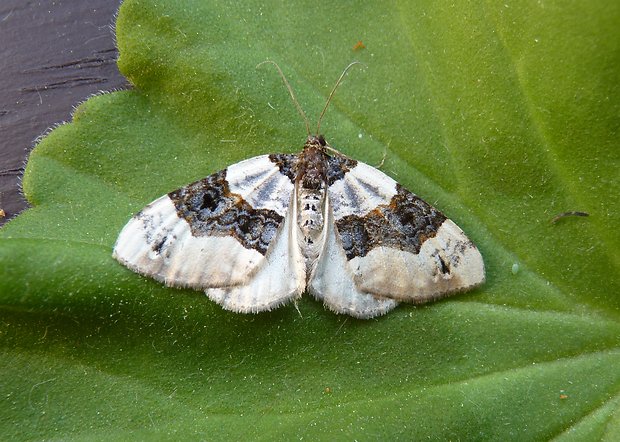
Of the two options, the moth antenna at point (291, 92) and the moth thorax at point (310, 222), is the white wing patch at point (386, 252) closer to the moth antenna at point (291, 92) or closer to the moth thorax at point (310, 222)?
the moth thorax at point (310, 222)

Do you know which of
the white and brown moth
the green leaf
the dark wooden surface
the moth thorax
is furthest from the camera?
→ the dark wooden surface

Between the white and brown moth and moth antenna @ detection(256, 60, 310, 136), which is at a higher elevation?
moth antenna @ detection(256, 60, 310, 136)

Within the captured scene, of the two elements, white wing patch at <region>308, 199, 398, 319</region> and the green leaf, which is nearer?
the green leaf

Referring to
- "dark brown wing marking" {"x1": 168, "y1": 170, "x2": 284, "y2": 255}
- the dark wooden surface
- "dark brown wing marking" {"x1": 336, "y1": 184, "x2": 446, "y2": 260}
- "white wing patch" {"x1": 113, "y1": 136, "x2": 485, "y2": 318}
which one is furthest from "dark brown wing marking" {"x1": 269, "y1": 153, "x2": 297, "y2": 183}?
the dark wooden surface

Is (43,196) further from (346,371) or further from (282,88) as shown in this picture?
(346,371)

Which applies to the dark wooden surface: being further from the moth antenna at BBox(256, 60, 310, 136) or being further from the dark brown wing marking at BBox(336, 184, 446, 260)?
the dark brown wing marking at BBox(336, 184, 446, 260)
